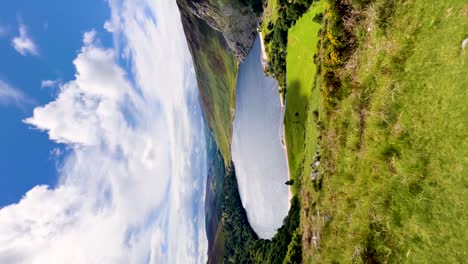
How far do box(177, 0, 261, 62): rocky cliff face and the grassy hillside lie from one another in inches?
395

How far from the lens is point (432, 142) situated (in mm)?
18719

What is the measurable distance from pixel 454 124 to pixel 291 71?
6165 centimetres

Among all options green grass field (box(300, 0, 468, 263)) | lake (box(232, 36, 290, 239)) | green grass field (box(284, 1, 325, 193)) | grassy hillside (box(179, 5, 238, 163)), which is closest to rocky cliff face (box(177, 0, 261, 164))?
grassy hillside (box(179, 5, 238, 163))

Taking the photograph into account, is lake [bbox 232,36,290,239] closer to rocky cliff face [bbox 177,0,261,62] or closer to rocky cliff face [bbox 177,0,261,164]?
rocky cliff face [bbox 177,0,261,62]

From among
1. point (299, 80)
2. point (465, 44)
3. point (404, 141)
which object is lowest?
point (404, 141)

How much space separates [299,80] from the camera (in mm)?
70938

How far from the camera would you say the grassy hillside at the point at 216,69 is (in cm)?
15225

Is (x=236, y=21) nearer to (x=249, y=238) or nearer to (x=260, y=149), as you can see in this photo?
(x=260, y=149)

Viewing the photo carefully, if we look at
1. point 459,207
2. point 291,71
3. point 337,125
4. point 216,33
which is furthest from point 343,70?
point 216,33

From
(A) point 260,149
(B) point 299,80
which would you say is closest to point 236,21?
(A) point 260,149

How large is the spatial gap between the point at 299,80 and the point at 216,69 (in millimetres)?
102395

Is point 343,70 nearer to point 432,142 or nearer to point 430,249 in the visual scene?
point 432,142

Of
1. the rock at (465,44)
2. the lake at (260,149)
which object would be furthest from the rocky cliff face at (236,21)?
the rock at (465,44)

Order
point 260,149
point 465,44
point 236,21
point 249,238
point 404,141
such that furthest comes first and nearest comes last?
1. point 236,21
2. point 249,238
3. point 260,149
4. point 404,141
5. point 465,44
